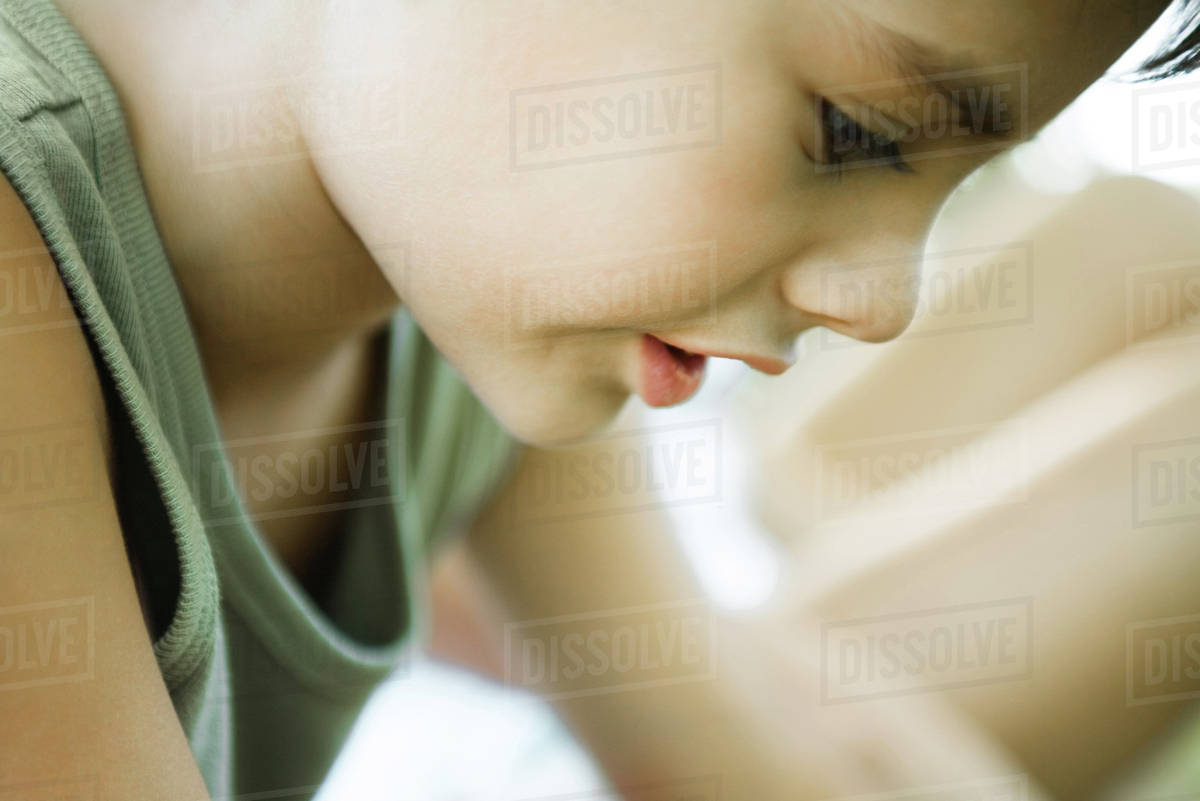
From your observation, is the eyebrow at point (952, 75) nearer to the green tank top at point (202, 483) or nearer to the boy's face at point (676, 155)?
the boy's face at point (676, 155)

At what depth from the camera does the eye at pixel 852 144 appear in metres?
0.42

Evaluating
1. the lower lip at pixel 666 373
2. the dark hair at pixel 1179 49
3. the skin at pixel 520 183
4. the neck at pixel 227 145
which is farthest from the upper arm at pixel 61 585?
the dark hair at pixel 1179 49

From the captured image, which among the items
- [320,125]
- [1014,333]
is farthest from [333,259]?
[1014,333]

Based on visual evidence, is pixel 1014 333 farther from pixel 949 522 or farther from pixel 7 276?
pixel 7 276

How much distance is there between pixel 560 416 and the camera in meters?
0.51

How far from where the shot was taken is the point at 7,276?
1.09ft

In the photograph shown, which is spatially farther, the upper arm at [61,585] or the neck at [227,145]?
the neck at [227,145]

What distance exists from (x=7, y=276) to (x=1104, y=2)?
1.32 feet

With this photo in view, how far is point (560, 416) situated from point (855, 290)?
5.9 inches

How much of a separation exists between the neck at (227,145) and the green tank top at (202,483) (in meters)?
0.02

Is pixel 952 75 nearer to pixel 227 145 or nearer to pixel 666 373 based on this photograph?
pixel 666 373

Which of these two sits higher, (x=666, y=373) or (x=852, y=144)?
(x=852, y=144)

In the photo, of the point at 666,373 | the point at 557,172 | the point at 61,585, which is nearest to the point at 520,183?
the point at 557,172

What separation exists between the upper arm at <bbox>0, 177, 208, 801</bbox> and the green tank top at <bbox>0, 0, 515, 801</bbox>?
0.02 m
